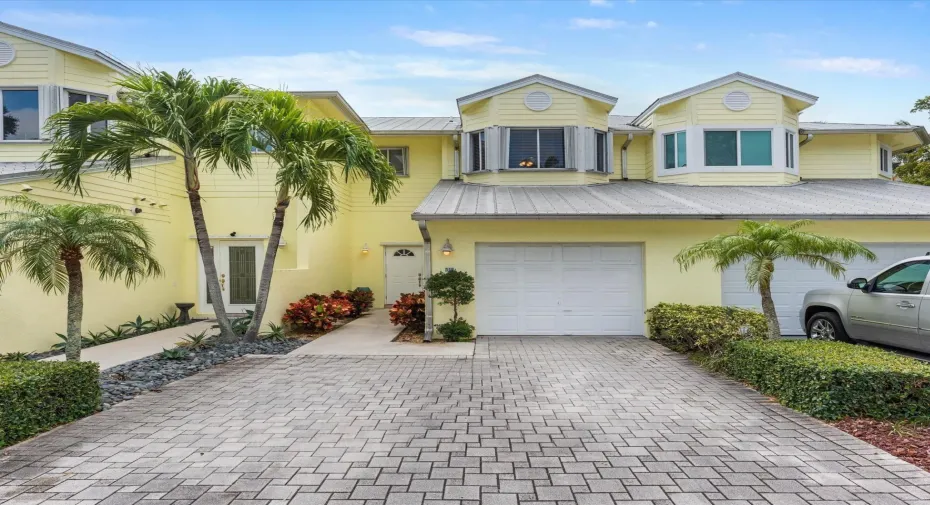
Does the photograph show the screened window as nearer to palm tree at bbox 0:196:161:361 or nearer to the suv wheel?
the suv wheel

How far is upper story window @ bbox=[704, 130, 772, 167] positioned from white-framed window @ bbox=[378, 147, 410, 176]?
8.87 meters

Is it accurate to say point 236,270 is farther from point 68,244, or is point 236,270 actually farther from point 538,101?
point 538,101

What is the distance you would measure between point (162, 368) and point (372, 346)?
3.38m

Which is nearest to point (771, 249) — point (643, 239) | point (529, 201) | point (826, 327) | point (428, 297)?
point (826, 327)

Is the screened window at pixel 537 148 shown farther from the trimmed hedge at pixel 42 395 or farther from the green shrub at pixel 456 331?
the trimmed hedge at pixel 42 395

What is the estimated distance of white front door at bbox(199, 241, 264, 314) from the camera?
11.9 m

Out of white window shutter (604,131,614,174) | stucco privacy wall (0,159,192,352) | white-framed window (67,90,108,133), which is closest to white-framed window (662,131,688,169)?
white window shutter (604,131,614,174)

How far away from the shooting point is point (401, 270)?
14.5m

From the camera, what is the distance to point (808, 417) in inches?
188

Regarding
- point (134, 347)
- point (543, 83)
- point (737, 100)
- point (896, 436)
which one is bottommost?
point (896, 436)

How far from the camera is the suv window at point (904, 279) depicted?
21.6 ft

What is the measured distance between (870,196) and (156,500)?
47.7ft

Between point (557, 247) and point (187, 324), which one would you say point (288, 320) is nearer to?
point (187, 324)

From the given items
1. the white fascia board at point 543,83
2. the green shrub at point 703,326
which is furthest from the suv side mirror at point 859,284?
the white fascia board at point 543,83
